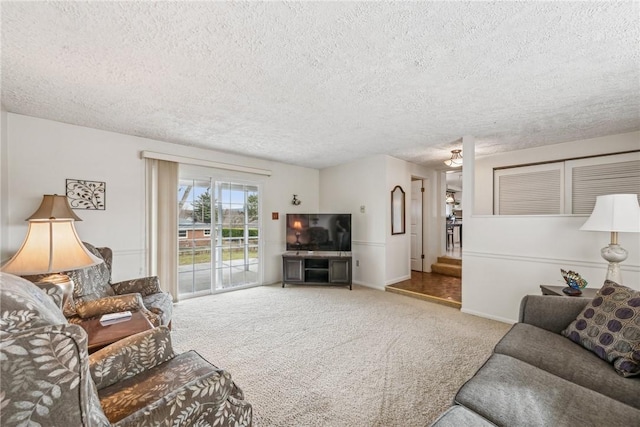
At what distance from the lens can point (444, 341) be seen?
2701mm

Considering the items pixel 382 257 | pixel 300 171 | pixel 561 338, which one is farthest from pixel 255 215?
pixel 561 338

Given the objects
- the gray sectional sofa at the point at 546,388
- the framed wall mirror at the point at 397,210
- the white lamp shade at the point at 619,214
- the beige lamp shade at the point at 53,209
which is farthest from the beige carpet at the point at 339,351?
the beige lamp shade at the point at 53,209

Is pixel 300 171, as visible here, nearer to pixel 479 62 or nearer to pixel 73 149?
pixel 73 149

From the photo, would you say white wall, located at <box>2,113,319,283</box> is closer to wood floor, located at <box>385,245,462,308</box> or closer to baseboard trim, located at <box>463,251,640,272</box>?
wood floor, located at <box>385,245,462,308</box>

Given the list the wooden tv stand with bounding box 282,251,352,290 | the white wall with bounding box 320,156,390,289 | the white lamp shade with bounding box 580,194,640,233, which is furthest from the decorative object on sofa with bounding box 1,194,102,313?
the white lamp shade with bounding box 580,194,640,233

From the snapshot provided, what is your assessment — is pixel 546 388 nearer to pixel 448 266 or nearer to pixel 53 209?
pixel 53 209

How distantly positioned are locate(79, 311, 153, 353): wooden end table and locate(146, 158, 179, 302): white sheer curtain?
1.81 meters

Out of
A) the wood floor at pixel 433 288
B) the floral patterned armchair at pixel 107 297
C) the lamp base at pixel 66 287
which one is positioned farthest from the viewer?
the wood floor at pixel 433 288

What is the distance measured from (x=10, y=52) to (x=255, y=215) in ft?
11.4

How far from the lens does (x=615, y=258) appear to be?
7.89ft

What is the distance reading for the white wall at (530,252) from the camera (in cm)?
278

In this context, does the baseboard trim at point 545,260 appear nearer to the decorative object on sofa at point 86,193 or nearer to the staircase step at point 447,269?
the staircase step at point 447,269

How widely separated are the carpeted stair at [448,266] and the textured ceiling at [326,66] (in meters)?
2.95

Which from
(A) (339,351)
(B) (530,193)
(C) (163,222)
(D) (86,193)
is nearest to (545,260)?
(B) (530,193)
